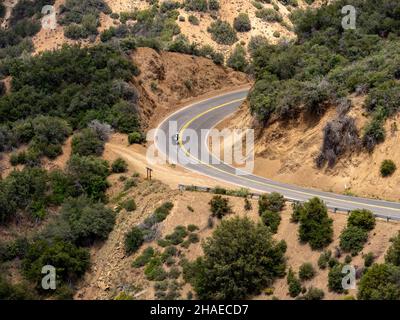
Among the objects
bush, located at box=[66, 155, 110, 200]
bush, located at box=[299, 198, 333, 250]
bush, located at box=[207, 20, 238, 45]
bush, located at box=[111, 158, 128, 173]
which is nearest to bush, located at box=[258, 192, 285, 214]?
bush, located at box=[299, 198, 333, 250]

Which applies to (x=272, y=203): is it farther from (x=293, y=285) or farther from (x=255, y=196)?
(x=293, y=285)

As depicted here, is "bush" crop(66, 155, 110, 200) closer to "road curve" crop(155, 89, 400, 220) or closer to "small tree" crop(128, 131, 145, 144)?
"small tree" crop(128, 131, 145, 144)

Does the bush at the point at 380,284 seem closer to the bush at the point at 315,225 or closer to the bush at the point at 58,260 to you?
the bush at the point at 315,225

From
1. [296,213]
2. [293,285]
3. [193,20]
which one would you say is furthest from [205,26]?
[293,285]

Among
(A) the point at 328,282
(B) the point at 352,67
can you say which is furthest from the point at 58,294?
(B) the point at 352,67

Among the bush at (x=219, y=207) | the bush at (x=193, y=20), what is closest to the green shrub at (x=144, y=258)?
the bush at (x=219, y=207)

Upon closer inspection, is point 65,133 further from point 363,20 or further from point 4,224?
point 363,20
